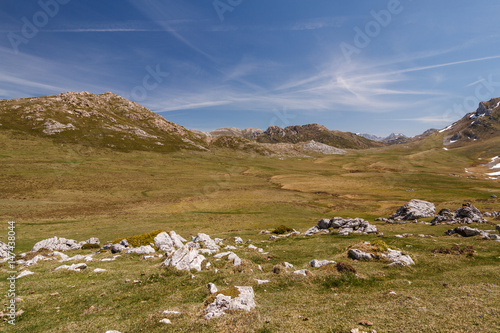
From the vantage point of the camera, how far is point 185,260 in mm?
21406

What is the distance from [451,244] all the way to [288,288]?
74.4 feet

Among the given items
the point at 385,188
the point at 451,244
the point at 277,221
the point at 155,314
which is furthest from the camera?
the point at 385,188

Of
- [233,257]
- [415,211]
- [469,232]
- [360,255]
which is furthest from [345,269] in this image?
[415,211]

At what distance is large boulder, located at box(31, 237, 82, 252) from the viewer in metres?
30.2

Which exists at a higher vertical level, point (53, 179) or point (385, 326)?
point (53, 179)

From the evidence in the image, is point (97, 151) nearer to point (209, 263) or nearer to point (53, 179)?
point (53, 179)

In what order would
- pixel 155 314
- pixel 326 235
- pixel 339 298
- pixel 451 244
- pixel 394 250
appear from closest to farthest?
pixel 155 314
pixel 339 298
pixel 394 250
pixel 451 244
pixel 326 235

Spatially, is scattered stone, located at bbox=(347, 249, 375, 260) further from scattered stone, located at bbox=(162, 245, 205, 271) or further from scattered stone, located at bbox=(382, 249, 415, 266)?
scattered stone, located at bbox=(162, 245, 205, 271)

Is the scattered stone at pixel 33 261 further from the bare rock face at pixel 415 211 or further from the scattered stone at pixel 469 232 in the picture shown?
the bare rock face at pixel 415 211

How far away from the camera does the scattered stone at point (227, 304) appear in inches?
491

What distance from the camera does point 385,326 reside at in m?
10.5

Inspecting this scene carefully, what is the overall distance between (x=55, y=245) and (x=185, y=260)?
23885 mm

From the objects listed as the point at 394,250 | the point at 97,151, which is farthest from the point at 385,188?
the point at 97,151

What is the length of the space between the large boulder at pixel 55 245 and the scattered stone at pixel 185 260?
20701 mm
